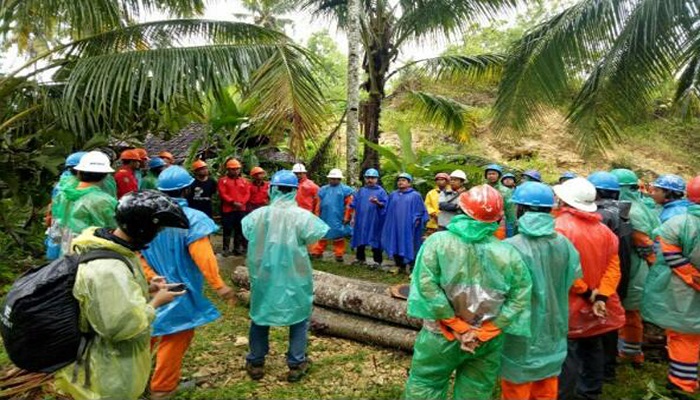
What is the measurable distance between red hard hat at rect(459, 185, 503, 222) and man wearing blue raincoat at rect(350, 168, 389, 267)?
5.07 metres

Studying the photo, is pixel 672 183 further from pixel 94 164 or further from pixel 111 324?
pixel 94 164

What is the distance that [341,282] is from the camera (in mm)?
5223

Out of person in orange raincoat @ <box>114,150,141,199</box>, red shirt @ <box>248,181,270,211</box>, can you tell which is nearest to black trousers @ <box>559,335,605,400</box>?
person in orange raincoat @ <box>114,150,141,199</box>

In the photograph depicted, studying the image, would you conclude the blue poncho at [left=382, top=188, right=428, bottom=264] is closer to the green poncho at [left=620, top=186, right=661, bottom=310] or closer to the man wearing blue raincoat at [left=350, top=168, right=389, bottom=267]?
the man wearing blue raincoat at [left=350, top=168, right=389, bottom=267]

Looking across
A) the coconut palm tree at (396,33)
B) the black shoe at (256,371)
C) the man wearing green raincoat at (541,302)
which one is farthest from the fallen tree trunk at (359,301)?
the coconut palm tree at (396,33)

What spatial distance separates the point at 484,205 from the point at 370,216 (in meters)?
5.28

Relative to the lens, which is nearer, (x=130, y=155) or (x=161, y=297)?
(x=161, y=297)

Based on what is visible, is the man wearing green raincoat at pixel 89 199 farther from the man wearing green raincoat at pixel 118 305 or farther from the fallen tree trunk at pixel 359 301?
the fallen tree trunk at pixel 359 301

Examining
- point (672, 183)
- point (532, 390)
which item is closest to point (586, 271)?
point (532, 390)

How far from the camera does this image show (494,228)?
2510 millimetres

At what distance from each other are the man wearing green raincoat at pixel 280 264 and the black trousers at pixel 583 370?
6.40ft

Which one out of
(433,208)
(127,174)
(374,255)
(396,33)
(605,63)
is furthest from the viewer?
(396,33)

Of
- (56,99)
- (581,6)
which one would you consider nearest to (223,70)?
(56,99)

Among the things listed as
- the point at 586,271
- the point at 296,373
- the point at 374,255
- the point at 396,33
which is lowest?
the point at 374,255
